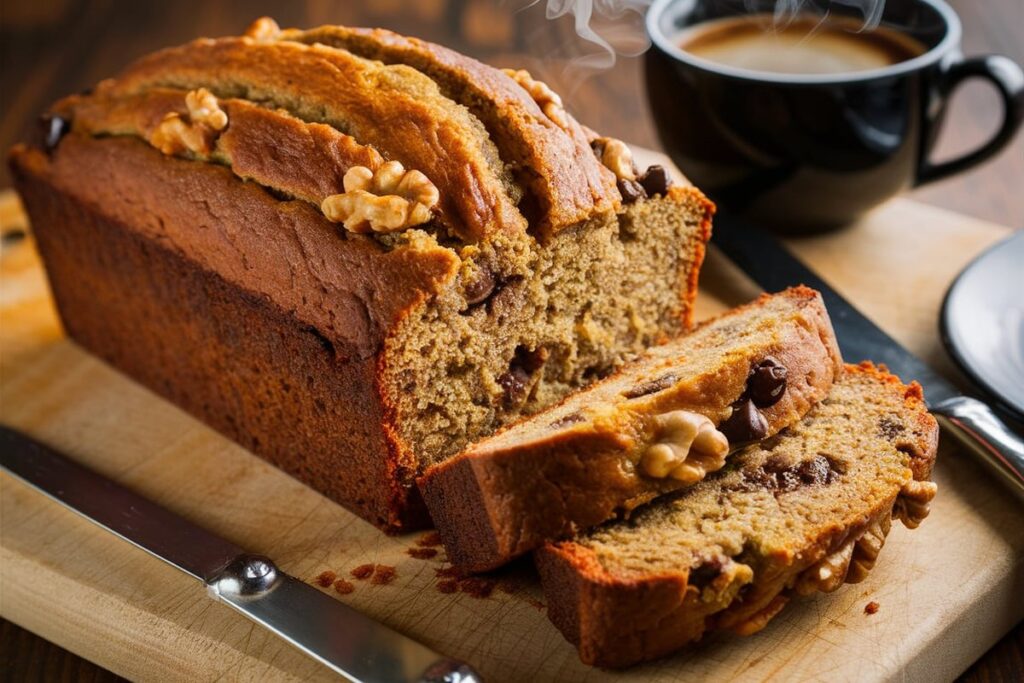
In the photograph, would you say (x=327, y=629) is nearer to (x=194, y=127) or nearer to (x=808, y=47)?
(x=194, y=127)

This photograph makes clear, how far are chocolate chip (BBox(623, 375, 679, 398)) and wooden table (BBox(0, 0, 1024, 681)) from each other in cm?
210

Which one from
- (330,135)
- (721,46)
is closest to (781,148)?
(721,46)

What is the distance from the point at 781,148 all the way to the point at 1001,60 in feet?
2.44

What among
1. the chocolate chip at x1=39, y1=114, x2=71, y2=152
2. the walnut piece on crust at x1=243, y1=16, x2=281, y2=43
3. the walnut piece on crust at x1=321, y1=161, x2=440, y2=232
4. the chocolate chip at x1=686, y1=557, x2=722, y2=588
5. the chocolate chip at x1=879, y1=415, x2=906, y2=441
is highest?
the walnut piece on crust at x1=243, y1=16, x2=281, y2=43

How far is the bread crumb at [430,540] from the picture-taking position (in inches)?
114

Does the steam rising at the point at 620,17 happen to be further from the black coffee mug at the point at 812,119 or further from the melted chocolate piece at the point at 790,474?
the melted chocolate piece at the point at 790,474

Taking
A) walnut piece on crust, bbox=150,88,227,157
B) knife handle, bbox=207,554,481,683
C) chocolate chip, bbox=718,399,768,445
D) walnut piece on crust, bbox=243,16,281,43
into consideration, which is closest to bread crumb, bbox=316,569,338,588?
knife handle, bbox=207,554,481,683

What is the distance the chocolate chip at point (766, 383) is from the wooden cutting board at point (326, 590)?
0.44m

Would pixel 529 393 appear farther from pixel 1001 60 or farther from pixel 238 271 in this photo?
pixel 1001 60

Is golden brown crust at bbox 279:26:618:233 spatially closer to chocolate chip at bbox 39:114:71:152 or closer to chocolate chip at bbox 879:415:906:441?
chocolate chip at bbox 879:415:906:441

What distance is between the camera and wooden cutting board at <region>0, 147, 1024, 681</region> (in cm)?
250

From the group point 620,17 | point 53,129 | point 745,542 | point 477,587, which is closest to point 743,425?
point 745,542

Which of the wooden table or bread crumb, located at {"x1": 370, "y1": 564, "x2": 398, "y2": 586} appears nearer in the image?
bread crumb, located at {"x1": 370, "y1": 564, "x2": 398, "y2": 586}

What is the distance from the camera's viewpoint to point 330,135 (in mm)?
2816
